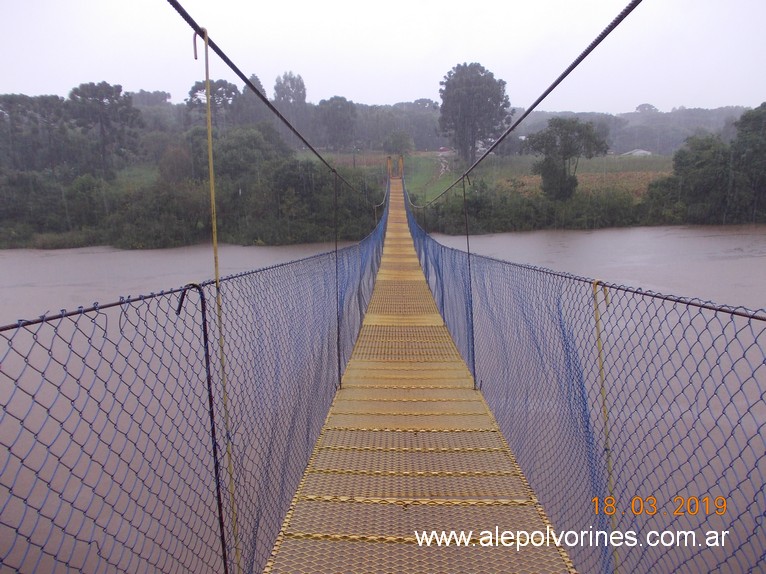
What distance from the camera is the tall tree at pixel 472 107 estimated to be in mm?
25016

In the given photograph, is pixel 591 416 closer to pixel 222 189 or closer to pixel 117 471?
pixel 117 471

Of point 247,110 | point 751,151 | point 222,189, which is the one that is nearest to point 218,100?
point 247,110

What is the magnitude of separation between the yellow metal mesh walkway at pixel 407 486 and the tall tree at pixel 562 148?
61.6ft

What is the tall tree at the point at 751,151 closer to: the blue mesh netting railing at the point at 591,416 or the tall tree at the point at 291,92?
the blue mesh netting railing at the point at 591,416

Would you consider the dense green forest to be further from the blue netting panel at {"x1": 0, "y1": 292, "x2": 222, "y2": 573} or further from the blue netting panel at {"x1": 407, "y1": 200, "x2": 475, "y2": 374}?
the blue netting panel at {"x1": 407, "y1": 200, "x2": 475, "y2": 374}

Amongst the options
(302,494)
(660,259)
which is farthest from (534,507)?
(660,259)

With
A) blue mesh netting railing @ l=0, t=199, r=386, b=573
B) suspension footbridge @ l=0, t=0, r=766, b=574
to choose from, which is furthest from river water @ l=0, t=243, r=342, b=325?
suspension footbridge @ l=0, t=0, r=766, b=574

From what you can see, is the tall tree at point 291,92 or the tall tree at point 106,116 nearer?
the tall tree at point 106,116

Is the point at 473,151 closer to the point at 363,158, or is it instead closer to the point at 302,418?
the point at 363,158

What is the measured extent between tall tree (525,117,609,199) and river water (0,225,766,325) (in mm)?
2442

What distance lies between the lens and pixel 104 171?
55.5 ft

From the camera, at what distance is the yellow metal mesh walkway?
4.26 ft

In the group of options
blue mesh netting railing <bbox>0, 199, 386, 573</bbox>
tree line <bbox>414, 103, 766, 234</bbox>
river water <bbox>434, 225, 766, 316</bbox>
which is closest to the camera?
blue mesh netting railing <bbox>0, 199, 386, 573</bbox>

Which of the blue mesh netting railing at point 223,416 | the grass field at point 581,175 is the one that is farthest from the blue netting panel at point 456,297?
the grass field at point 581,175
